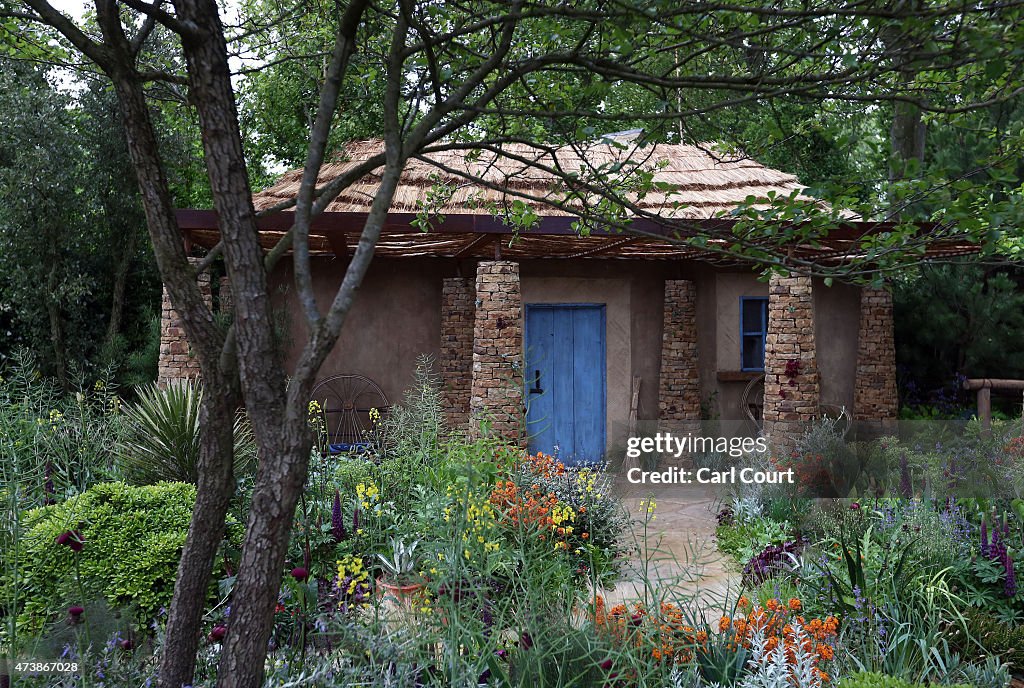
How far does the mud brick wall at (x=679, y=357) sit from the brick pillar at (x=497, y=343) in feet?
9.72

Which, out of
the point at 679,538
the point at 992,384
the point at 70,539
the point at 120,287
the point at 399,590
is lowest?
the point at 679,538

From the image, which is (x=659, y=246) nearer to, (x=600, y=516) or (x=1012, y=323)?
(x=600, y=516)

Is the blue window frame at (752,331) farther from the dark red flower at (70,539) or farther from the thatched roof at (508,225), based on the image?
→ the dark red flower at (70,539)

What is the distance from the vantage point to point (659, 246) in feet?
30.4

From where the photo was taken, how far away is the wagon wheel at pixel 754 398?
10641mm

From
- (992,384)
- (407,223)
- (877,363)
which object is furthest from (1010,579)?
(877,363)

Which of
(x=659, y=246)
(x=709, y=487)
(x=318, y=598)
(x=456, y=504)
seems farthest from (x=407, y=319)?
(x=318, y=598)

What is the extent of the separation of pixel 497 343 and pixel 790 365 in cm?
330

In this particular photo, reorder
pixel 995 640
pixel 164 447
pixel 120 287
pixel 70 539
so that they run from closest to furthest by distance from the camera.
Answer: pixel 70 539 → pixel 995 640 → pixel 164 447 → pixel 120 287

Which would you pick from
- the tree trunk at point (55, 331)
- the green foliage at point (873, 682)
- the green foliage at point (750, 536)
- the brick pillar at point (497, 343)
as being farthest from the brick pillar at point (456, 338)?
the green foliage at point (873, 682)

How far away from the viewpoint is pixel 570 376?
10.2m

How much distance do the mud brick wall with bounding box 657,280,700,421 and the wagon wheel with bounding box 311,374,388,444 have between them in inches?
150

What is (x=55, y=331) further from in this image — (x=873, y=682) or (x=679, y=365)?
(x=873, y=682)

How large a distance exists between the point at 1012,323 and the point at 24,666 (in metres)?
13.0
